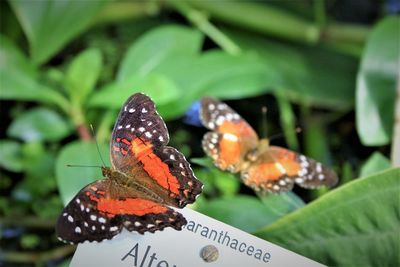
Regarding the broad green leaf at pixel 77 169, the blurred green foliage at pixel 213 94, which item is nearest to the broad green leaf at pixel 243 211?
the blurred green foliage at pixel 213 94

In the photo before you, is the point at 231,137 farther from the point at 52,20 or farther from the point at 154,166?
the point at 52,20

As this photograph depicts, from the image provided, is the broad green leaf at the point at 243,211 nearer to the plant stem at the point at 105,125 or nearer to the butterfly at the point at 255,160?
the butterfly at the point at 255,160

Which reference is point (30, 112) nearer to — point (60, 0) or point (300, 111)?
point (60, 0)

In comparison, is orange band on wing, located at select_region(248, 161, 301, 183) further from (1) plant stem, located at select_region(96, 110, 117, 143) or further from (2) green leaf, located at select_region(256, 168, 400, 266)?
(1) plant stem, located at select_region(96, 110, 117, 143)

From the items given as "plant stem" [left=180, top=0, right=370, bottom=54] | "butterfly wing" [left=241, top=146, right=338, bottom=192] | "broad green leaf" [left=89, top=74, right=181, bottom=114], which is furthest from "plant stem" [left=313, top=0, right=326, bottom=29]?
"butterfly wing" [left=241, top=146, right=338, bottom=192]

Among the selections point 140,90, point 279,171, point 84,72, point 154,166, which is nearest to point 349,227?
point 279,171
